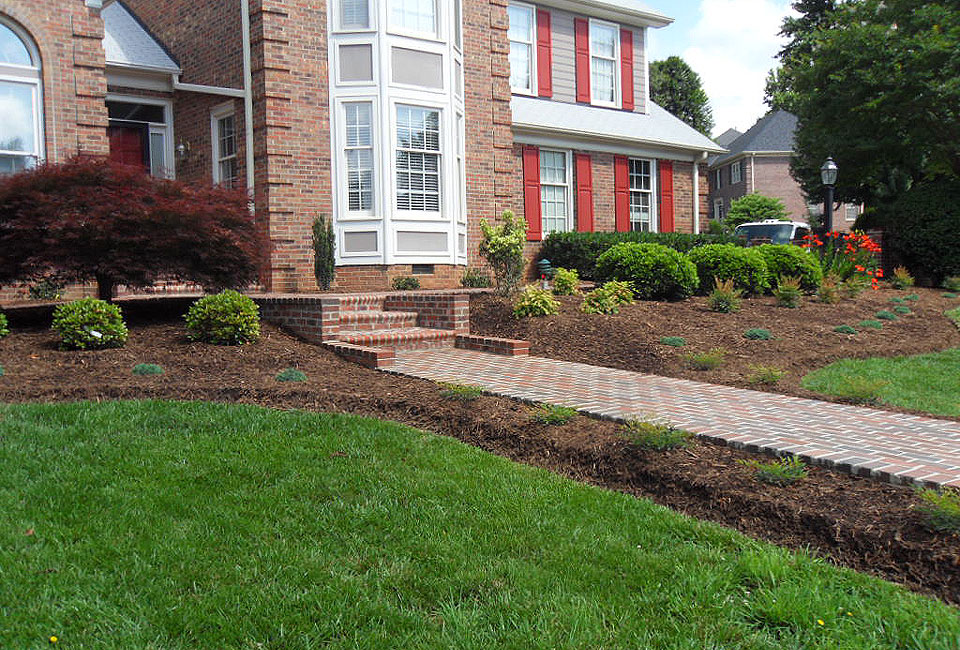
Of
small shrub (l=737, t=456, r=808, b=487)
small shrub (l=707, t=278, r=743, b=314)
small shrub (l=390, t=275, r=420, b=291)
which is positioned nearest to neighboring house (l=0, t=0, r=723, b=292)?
small shrub (l=390, t=275, r=420, b=291)

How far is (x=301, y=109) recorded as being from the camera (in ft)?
41.4

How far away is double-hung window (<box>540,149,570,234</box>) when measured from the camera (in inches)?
706

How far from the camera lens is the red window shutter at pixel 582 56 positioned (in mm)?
19516

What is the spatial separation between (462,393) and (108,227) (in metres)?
4.48

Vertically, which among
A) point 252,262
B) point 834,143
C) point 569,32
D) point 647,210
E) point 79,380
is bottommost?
point 79,380

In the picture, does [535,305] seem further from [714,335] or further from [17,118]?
[17,118]

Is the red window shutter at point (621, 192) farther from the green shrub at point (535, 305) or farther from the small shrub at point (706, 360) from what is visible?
the small shrub at point (706, 360)

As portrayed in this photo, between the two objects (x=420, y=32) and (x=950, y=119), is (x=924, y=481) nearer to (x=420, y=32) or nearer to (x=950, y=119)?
(x=420, y=32)

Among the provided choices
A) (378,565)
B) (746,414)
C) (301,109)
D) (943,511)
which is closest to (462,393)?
(746,414)

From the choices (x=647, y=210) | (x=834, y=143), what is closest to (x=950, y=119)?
(x=834, y=143)

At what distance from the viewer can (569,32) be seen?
1939 centimetres

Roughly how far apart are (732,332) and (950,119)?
489 inches

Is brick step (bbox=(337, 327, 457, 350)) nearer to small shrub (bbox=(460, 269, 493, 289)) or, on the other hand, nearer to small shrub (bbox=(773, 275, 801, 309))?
small shrub (bbox=(460, 269, 493, 289))

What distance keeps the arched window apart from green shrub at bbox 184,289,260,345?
17.3 ft
